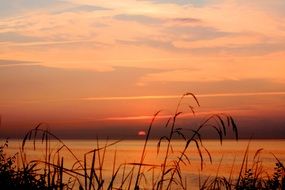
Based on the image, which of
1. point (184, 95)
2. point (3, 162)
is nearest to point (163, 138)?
point (184, 95)

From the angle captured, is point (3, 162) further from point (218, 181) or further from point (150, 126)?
point (150, 126)

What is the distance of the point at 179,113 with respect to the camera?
666cm

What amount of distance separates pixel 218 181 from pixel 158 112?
2316 millimetres

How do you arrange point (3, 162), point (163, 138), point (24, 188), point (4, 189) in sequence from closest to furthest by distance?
point (163, 138) → point (24, 188) → point (4, 189) → point (3, 162)

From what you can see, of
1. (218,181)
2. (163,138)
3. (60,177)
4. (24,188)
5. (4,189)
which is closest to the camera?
(60,177)

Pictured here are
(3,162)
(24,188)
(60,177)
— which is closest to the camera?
(60,177)

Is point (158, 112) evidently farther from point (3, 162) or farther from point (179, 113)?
point (3, 162)

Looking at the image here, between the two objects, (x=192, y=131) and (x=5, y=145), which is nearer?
(x=192, y=131)

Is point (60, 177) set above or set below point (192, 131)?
below

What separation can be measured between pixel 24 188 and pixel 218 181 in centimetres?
286

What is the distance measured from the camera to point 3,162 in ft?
56.0

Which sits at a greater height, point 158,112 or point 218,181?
point 158,112

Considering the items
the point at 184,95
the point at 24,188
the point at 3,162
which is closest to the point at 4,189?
the point at 24,188

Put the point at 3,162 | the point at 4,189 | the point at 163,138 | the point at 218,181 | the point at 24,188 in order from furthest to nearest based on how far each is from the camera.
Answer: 1. the point at 3,162
2. the point at 218,181
3. the point at 4,189
4. the point at 24,188
5. the point at 163,138
